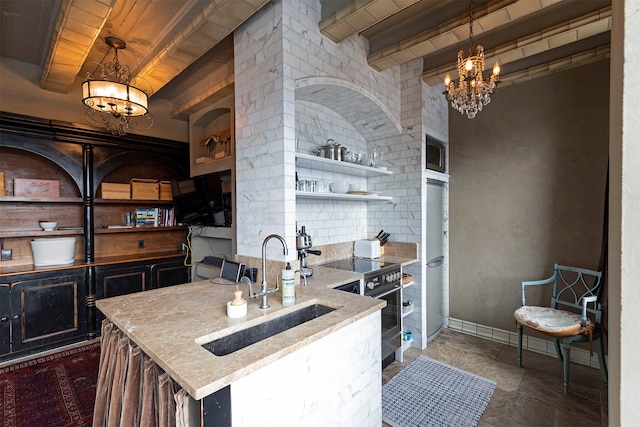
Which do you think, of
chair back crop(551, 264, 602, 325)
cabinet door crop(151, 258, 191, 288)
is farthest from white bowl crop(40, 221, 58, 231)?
chair back crop(551, 264, 602, 325)

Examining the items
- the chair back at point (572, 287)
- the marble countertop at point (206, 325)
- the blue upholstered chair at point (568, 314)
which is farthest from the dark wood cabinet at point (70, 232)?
the chair back at point (572, 287)

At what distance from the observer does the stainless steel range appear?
8.55 ft

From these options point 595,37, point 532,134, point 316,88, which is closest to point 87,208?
point 316,88

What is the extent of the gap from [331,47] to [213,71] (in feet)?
5.05

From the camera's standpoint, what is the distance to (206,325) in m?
1.40

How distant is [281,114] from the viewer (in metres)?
2.24

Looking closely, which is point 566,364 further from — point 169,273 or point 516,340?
point 169,273

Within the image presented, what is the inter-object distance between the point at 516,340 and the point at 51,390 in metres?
4.44

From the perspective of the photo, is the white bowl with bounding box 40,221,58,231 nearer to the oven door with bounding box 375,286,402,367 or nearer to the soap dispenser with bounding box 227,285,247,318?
the soap dispenser with bounding box 227,285,247,318

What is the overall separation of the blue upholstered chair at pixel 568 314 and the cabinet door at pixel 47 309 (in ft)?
14.6

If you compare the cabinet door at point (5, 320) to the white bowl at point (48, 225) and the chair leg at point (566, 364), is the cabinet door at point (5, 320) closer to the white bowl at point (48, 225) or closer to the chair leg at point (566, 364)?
the white bowl at point (48, 225)

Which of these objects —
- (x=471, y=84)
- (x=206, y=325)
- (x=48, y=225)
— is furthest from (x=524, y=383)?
(x=48, y=225)

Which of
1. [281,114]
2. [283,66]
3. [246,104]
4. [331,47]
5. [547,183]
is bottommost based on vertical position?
[547,183]

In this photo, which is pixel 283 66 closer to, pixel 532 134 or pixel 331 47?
pixel 331 47
